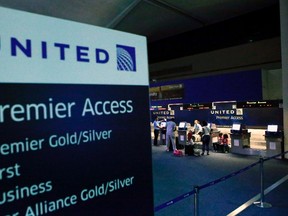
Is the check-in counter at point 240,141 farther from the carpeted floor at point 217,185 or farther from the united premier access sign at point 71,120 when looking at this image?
the united premier access sign at point 71,120

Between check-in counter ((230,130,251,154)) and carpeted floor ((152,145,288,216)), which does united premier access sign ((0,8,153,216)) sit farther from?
check-in counter ((230,130,251,154))

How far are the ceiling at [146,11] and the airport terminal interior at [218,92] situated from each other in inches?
1.0

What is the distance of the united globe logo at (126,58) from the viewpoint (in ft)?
4.56

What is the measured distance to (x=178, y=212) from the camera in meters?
4.48

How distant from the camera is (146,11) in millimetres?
8062

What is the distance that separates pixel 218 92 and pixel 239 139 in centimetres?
220

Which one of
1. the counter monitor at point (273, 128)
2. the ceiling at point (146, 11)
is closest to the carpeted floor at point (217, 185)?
the counter monitor at point (273, 128)

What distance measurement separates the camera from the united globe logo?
1389mm

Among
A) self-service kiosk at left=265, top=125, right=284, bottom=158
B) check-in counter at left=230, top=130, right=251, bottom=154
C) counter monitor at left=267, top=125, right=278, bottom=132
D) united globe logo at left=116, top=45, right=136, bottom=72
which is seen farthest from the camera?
check-in counter at left=230, top=130, right=251, bottom=154

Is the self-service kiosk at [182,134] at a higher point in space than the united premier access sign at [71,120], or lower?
lower

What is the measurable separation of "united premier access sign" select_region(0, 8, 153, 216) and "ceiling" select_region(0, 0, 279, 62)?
614 centimetres

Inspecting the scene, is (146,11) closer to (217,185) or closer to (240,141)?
(217,185)

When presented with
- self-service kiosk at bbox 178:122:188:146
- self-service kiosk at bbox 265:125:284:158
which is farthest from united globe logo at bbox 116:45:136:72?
self-service kiosk at bbox 178:122:188:146

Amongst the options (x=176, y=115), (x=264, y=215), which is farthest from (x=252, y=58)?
(x=264, y=215)
